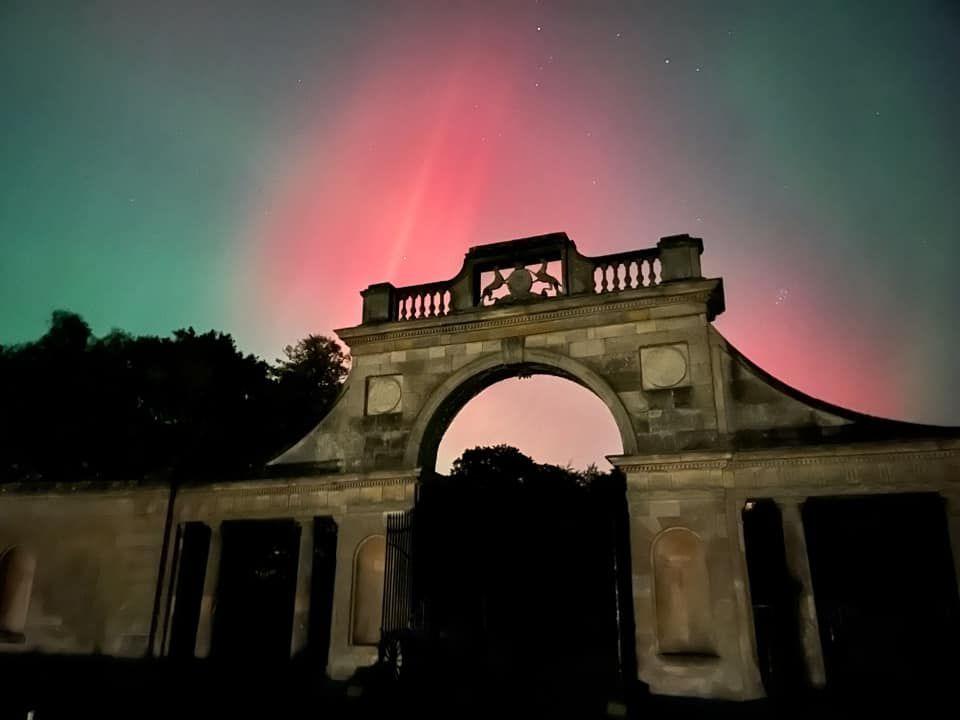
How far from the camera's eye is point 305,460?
1482cm

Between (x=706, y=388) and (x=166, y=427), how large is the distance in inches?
894

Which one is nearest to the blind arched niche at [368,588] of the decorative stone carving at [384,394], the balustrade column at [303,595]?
the balustrade column at [303,595]

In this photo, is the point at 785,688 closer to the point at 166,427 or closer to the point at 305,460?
the point at 305,460

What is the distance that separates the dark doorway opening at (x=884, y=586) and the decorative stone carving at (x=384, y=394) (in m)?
12.1

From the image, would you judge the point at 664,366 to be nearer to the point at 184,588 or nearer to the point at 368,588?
the point at 368,588

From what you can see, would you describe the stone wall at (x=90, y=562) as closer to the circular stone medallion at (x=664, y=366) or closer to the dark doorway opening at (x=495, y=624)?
the dark doorway opening at (x=495, y=624)

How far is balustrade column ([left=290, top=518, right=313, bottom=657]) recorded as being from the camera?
43.4 ft

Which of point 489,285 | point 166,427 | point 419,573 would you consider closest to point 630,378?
point 489,285

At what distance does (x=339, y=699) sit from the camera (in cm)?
1144

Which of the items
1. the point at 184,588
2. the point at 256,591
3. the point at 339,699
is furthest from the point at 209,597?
the point at 256,591

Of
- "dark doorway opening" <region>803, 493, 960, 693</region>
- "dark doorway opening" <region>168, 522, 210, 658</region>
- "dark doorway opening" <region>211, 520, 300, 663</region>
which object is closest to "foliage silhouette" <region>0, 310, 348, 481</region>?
"dark doorway opening" <region>211, 520, 300, 663</region>

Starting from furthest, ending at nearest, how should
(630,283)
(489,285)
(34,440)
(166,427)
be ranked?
(166,427), (34,440), (489,285), (630,283)

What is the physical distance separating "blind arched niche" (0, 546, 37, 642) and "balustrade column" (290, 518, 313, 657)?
715cm

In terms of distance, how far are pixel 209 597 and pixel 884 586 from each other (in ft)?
70.7
